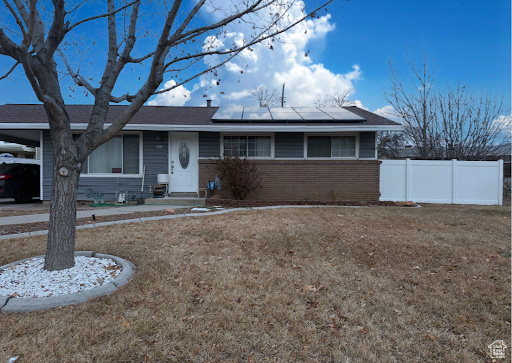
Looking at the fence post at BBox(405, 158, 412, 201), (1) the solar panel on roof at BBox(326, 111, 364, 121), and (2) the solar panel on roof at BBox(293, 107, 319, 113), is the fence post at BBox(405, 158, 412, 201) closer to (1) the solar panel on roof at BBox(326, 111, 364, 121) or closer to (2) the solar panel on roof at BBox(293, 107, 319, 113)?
(1) the solar panel on roof at BBox(326, 111, 364, 121)

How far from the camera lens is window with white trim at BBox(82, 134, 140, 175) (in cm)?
1148

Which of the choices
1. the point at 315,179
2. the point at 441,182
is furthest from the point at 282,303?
the point at 441,182

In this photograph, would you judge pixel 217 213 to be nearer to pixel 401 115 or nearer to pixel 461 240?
pixel 461 240

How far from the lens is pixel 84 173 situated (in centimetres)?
1140

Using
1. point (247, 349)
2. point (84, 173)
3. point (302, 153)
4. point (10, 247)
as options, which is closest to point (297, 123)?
point (302, 153)

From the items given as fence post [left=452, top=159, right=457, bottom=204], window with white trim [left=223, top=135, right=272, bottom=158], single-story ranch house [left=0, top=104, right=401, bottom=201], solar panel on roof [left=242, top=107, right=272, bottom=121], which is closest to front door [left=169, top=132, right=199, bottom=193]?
single-story ranch house [left=0, top=104, right=401, bottom=201]

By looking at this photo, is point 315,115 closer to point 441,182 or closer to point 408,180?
point 408,180

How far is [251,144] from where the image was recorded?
1162 cm

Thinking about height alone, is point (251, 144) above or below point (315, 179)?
above

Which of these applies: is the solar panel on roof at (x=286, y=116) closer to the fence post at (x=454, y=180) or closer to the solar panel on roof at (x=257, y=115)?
the solar panel on roof at (x=257, y=115)

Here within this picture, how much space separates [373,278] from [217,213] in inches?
200

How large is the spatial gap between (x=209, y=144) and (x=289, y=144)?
292 cm

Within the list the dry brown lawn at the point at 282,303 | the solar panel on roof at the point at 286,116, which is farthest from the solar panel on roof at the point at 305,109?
the dry brown lawn at the point at 282,303

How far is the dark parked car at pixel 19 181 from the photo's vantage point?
36.6 feet
